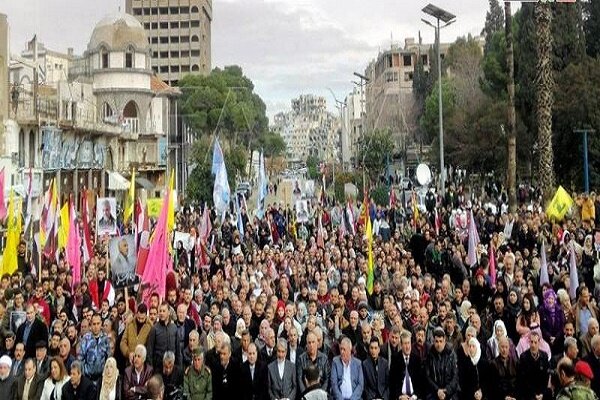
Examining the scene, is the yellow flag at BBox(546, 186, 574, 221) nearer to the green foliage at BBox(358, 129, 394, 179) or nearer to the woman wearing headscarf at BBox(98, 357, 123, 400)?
the woman wearing headscarf at BBox(98, 357, 123, 400)

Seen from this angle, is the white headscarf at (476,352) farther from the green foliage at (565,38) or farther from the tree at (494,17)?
the tree at (494,17)

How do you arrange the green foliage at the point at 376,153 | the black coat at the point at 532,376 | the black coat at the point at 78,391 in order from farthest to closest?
1. the green foliage at the point at 376,153
2. the black coat at the point at 532,376
3. the black coat at the point at 78,391

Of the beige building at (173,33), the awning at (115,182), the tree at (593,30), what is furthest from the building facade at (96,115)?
the beige building at (173,33)

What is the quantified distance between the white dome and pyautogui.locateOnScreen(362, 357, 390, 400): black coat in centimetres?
4841

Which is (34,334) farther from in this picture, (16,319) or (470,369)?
(470,369)

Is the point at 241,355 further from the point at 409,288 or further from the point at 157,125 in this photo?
the point at 157,125

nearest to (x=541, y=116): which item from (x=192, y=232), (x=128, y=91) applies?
(x=192, y=232)

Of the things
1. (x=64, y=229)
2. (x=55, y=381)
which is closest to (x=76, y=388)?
(x=55, y=381)

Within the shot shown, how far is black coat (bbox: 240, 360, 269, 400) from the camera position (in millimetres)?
8641

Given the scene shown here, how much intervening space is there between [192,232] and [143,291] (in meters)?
6.87

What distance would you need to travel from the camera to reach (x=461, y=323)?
35.2ft

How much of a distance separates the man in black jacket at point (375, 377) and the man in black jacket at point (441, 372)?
1.41 feet

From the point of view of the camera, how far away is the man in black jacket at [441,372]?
8422 millimetres

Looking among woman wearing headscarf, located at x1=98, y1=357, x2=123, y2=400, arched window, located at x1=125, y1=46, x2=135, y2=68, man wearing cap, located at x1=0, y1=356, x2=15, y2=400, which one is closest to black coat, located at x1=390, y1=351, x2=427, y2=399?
woman wearing headscarf, located at x1=98, y1=357, x2=123, y2=400
